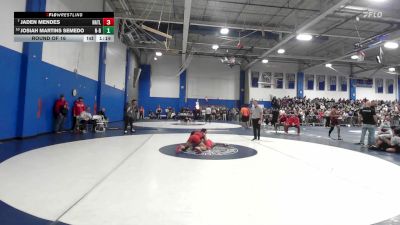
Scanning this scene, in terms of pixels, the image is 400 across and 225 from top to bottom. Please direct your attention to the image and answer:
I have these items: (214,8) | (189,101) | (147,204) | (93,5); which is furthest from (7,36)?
(189,101)

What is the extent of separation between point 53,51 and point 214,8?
912 centimetres

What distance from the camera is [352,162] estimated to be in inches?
219

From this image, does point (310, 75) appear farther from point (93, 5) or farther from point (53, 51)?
point (53, 51)

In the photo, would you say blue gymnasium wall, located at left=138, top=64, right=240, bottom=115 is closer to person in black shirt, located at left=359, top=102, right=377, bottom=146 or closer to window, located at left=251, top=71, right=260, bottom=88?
window, located at left=251, top=71, right=260, bottom=88

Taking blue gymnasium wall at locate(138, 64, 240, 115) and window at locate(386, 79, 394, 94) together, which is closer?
blue gymnasium wall at locate(138, 64, 240, 115)

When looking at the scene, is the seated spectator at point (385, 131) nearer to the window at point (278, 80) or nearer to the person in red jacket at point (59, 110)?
the person in red jacket at point (59, 110)

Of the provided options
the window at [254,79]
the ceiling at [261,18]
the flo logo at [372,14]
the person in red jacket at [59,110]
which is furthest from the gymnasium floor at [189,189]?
the window at [254,79]

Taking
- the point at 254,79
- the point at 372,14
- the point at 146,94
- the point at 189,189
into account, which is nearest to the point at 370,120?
the point at 372,14
